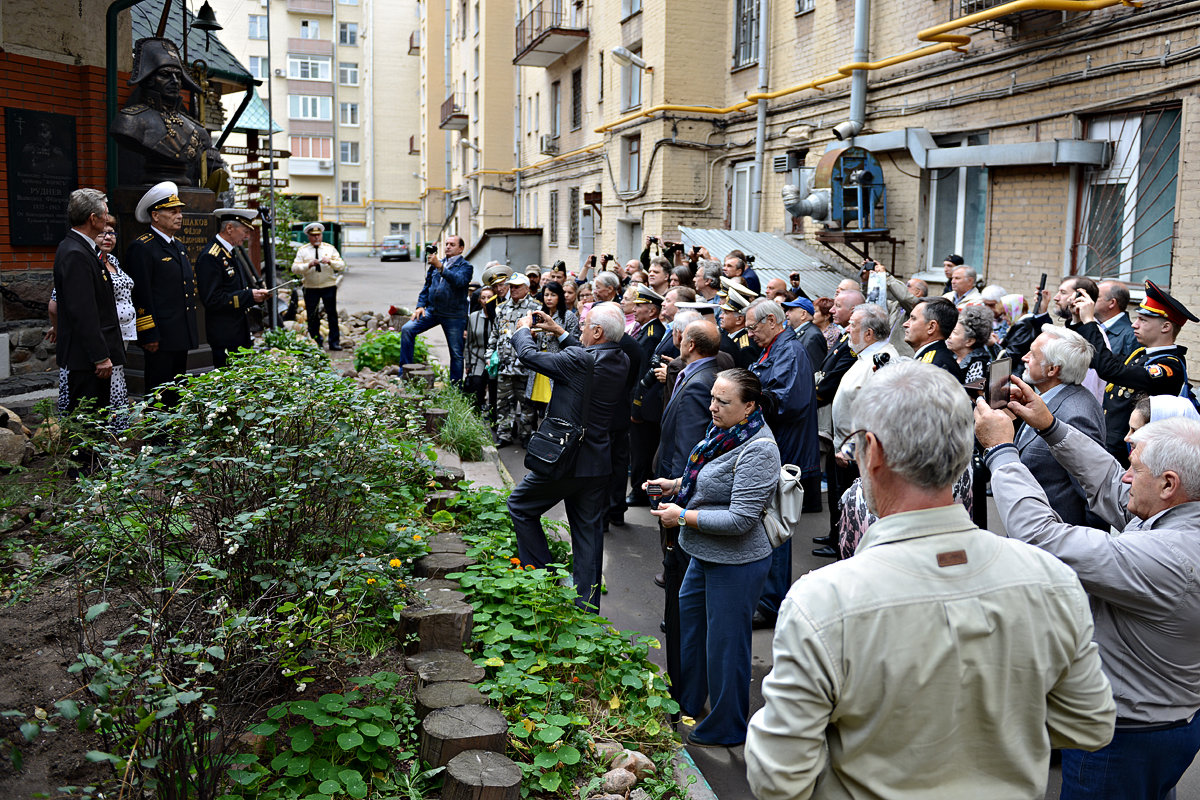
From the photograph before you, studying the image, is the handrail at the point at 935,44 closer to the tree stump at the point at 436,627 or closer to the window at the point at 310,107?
the tree stump at the point at 436,627

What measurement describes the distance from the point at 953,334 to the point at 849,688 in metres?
4.57

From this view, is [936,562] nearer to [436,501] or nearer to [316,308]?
[436,501]

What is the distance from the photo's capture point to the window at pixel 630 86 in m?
22.1

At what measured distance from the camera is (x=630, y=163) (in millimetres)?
22562

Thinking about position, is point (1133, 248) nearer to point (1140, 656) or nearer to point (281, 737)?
point (1140, 656)

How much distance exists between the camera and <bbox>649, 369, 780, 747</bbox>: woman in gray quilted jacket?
4.38 m

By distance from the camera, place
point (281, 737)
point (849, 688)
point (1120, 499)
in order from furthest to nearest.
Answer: point (281, 737), point (1120, 499), point (849, 688)

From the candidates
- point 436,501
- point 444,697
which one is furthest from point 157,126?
point 444,697

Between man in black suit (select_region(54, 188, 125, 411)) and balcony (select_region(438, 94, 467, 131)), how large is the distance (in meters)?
35.3

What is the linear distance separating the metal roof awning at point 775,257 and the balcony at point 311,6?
172 feet

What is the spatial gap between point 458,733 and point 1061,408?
9.92 ft

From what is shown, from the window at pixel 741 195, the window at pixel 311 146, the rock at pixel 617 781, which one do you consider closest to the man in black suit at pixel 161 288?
the rock at pixel 617 781

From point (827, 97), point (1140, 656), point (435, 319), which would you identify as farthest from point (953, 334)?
point (827, 97)

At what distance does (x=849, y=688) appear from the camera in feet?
6.30
